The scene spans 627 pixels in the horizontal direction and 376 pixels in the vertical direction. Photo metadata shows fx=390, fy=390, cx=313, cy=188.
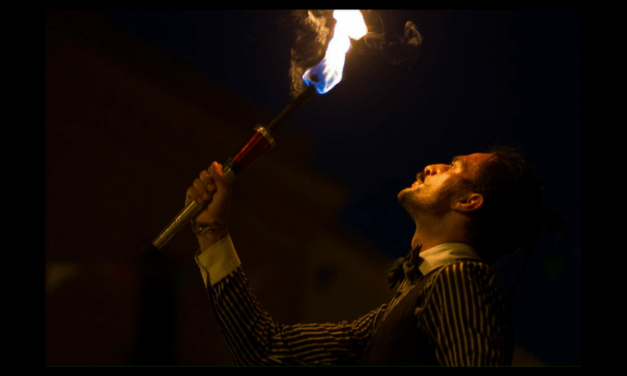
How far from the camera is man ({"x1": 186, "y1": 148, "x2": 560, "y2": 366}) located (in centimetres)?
103

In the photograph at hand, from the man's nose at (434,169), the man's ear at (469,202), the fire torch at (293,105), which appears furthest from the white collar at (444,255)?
the fire torch at (293,105)

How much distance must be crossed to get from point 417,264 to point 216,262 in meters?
0.63

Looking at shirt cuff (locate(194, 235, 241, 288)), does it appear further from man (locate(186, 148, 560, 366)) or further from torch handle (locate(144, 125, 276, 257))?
torch handle (locate(144, 125, 276, 257))

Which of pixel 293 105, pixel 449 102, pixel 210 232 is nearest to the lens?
pixel 293 105

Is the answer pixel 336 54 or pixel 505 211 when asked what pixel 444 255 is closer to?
pixel 505 211

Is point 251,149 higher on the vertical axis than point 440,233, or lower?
higher

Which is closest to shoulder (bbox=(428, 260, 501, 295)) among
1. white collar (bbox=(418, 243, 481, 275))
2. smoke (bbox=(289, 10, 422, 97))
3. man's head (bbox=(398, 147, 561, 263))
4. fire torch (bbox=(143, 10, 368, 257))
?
white collar (bbox=(418, 243, 481, 275))

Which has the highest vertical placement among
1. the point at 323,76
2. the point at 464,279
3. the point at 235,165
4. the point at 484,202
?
the point at 323,76

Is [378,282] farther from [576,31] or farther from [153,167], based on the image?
[576,31]

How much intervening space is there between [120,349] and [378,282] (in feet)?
3.60

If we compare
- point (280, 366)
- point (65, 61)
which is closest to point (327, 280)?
point (280, 366)

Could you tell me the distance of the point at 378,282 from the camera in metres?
1.65

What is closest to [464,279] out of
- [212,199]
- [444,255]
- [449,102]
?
[444,255]

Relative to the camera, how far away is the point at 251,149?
1.18 m
